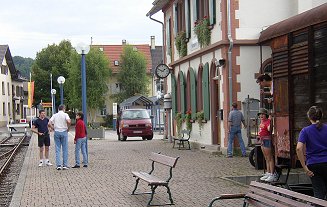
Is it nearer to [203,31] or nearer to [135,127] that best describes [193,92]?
[203,31]

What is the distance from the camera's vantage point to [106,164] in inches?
Answer: 708

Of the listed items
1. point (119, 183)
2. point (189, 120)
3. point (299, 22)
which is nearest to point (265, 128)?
point (299, 22)

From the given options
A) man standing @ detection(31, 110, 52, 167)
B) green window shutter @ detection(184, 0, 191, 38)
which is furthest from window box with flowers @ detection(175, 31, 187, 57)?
man standing @ detection(31, 110, 52, 167)

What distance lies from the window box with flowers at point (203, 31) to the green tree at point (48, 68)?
5785 cm

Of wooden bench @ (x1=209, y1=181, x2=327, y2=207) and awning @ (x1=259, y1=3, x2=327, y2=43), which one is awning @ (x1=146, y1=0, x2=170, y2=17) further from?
wooden bench @ (x1=209, y1=181, x2=327, y2=207)

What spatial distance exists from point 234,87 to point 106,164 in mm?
4701

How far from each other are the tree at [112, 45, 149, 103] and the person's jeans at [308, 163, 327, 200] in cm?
6767

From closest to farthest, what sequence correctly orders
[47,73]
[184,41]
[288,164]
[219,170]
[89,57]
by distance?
[288,164], [219,170], [184,41], [89,57], [47,73]

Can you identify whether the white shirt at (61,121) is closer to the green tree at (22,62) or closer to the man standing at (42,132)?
the man standing at (42,132)

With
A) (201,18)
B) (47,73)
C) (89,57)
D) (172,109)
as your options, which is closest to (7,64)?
(47,73)

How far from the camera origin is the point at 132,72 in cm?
7525

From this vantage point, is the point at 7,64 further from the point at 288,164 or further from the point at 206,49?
the point at 288,164

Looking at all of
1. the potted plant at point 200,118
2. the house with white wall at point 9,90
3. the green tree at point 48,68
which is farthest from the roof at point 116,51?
the potted plant at point 200,118

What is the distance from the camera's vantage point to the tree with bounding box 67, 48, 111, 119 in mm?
70562
